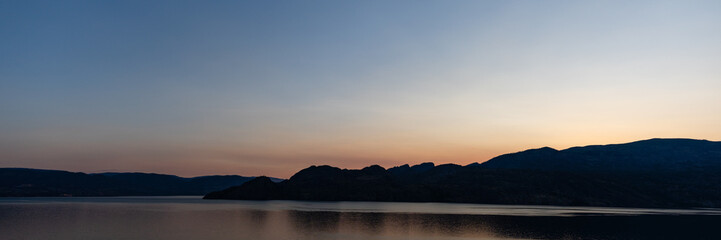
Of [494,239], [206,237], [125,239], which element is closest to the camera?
[125,239]

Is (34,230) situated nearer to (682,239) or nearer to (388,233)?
(388,233)

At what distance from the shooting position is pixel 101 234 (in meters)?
92.8

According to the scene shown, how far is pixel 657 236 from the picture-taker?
10681 centimetres

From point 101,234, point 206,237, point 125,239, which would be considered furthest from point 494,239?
point 101,234

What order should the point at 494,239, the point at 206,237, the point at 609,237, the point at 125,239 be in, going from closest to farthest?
the point at 125,239, the point at 206,237, the point at 494,239, the point at 609,237

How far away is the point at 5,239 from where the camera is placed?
83.9m

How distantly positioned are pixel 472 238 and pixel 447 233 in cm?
961

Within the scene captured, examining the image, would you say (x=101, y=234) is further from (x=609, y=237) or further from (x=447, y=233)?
(x=609, y=237)

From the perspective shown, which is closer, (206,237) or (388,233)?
(206,237)

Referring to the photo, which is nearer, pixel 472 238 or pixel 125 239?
pixel 125 239

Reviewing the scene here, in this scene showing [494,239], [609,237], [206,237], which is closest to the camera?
[206,237]

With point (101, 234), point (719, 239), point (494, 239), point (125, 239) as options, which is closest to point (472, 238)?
point (494, 239)

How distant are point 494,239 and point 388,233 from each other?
22089 mm

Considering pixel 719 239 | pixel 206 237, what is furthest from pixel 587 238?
pixel 206 237
